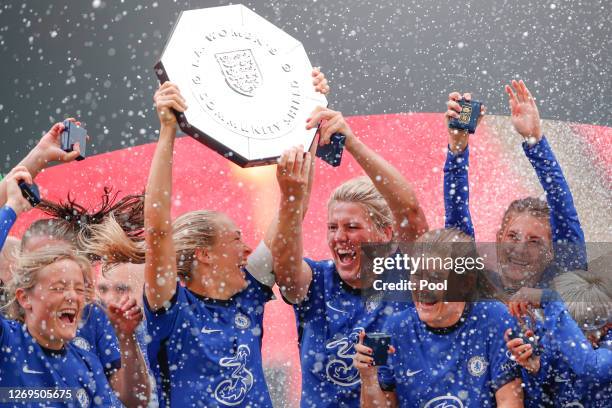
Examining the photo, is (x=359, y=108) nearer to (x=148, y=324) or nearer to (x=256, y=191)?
(x=256, y=191)

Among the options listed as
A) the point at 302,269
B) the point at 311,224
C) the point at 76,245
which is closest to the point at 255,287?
the point at 302,269

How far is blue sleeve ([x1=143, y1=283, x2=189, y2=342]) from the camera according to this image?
2012 mm

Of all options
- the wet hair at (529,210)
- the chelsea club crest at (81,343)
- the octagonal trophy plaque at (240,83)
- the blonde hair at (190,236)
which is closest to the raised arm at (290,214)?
the octagonal trophy plaque at (240,83)

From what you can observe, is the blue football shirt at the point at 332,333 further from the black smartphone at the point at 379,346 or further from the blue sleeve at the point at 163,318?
the blue sleeve at the point at 163,318

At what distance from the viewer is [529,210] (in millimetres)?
2410

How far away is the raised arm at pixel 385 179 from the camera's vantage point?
7.34 feet

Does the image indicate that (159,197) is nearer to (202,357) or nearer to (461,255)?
(202,357)

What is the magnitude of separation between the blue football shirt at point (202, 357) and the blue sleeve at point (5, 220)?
14.4 inches

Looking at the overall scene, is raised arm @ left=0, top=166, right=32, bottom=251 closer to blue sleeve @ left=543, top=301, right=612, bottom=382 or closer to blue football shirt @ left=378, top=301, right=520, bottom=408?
blue football shirt @ left=378, top=301, right=520, bottom=408

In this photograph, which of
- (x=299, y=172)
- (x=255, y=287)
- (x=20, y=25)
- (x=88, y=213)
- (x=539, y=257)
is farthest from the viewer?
(x=20, y=25)

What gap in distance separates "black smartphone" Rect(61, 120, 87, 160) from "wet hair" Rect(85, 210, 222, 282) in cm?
30

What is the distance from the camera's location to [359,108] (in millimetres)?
Result: 3562

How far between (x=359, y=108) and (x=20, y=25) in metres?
1.61

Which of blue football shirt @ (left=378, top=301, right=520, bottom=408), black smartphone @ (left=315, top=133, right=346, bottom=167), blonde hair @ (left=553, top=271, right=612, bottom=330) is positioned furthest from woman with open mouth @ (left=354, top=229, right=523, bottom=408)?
black smartphone @ (left=315, top=133, right=346, bottom=167)
